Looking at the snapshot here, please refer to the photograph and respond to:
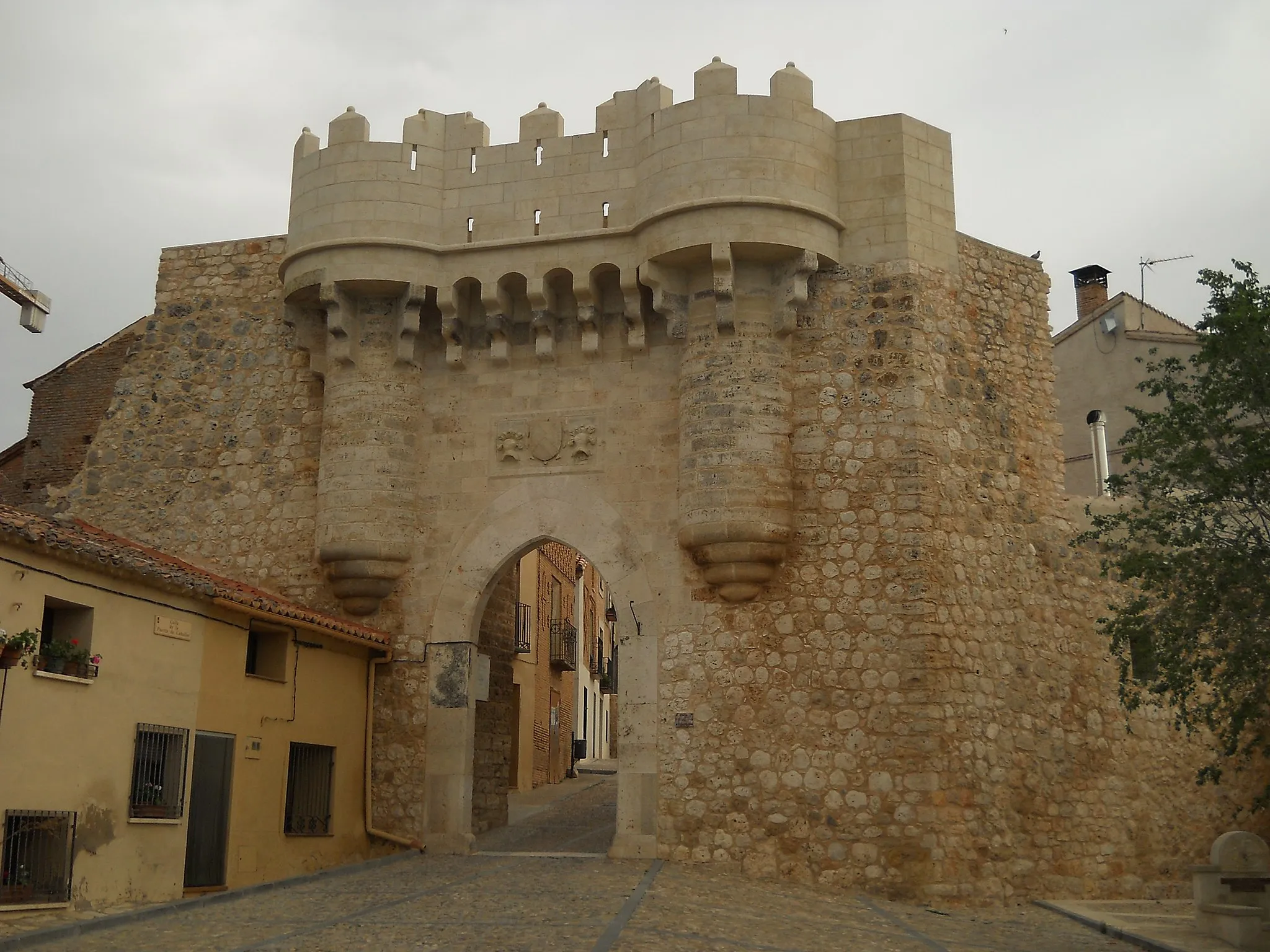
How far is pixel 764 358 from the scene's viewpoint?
13.3 metres

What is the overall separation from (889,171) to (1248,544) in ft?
17.9

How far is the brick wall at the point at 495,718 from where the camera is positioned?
14.9 m

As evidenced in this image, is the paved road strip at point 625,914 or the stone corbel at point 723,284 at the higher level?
the stone corbel at point 723,284

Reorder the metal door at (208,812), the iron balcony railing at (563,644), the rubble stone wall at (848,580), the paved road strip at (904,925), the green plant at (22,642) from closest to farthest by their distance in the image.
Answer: the green plant at (22,642) < the paved road strip at (904,925) < the metal door at (208,812) < the rubble stone wall at (848,580) < the iron balcony railing at (563,644)

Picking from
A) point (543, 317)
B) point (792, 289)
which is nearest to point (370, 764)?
point (543, 317)

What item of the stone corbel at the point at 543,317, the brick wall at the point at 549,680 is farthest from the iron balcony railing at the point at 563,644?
the stone corbel at the point at 543,317

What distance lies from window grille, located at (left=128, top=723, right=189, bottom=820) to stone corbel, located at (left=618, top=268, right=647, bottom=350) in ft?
19.8

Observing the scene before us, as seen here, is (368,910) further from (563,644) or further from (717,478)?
(563,644)

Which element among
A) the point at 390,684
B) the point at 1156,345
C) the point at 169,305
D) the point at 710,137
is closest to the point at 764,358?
the point at 710,137

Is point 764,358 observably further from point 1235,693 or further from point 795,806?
point 1235,693

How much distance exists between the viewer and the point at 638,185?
1386 centimetres

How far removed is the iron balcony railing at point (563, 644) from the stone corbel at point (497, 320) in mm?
11375

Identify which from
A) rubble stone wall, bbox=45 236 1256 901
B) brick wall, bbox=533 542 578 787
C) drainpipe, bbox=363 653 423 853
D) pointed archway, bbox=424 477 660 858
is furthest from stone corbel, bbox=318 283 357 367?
brick wall, bbox=533 542 578 787

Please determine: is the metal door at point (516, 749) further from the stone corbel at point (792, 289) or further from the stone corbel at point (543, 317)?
the stone corbel at point (792, 289)
